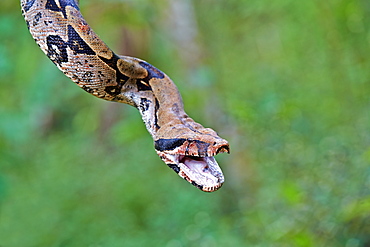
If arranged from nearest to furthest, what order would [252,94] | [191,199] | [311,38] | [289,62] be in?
[191,199] → [311,38] → [252,94] → [289,62]

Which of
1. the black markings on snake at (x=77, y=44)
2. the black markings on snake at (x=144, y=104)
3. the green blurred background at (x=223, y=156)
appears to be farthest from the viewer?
the green blurred background at (x=223, y=156)

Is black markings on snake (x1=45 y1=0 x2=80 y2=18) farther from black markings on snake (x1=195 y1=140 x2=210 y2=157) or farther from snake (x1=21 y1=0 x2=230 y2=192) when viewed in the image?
black markings on snake (x1=195 y1=140 x2=210 y2=157)

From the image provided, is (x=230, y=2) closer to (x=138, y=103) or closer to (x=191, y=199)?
(x=191, y=199)

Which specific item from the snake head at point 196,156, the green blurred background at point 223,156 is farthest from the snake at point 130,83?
the green blurred background at point 223,156

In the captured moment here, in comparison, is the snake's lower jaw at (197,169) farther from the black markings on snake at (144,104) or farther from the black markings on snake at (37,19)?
the black markings on snake at (37,19)

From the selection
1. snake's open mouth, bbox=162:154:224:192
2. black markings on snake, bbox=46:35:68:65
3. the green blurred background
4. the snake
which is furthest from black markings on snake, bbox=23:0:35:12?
the green blurred background

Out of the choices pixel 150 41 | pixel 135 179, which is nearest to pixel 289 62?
pixel 150 41
